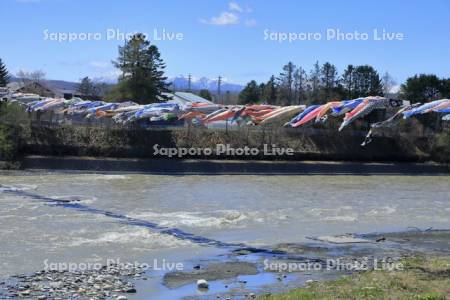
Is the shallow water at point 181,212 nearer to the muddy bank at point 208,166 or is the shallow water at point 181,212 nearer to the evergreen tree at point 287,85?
the muddy bank at point 208,166

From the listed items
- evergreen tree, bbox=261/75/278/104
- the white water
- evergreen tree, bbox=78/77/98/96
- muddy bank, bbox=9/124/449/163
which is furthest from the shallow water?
evergreen tree, bbox=78/77/98/96

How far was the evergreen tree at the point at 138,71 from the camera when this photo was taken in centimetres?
6081

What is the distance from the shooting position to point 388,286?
10.5 m

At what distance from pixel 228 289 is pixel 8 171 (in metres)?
31.7

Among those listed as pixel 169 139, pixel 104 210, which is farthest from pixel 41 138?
pixel 104 210

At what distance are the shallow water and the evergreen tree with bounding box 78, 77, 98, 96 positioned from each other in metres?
62.5

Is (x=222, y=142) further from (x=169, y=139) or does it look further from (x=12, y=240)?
(x=12, y=240)

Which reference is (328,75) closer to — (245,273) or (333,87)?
(333,87)

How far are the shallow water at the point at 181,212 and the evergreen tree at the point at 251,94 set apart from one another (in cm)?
4798

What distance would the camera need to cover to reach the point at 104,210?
24406 mm

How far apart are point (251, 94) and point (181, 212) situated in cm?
6622

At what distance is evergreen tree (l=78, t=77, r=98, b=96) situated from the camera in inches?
3978

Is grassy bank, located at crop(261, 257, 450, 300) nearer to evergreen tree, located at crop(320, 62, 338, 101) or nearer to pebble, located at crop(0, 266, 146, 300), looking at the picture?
pebble, located at crop(0, 266, 146, 300)

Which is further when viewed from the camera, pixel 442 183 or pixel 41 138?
pixel 41 138
